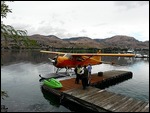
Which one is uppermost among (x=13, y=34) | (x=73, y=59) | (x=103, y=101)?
(x=13, y=34)

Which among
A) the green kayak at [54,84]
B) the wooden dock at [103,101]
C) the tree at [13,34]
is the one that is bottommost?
the wooden dock at [103,101]

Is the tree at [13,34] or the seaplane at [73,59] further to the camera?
the seaplane at [73,59]

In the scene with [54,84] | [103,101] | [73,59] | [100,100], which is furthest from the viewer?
[73,59]

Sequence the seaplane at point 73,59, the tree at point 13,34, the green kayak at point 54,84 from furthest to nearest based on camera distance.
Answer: the seaplane at point 73,59, the green kayak at point 54,84, the tree at point 13,34

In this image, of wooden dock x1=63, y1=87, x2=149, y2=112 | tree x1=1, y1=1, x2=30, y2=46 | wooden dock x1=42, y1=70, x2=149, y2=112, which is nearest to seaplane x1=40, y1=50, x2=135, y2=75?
wooden dock x1=42, y1=70, x2=149, y2=112

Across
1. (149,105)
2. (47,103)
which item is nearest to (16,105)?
(47,103)

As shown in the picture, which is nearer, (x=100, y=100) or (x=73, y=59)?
(x=100, y=100)

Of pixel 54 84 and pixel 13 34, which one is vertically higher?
pixel 13 34

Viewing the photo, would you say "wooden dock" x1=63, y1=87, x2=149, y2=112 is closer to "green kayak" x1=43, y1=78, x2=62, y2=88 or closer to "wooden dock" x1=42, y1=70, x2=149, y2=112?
"wooden dock" x1=42, y1=70, x2=149, y2=112

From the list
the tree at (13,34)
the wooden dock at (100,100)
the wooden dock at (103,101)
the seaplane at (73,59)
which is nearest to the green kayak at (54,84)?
the wooden dock at (100,100)

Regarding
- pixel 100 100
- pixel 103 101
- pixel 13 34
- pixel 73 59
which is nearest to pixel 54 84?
pixel 100 100

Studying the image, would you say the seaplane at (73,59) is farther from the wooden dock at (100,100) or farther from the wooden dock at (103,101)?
the wooden dock at (103,101)

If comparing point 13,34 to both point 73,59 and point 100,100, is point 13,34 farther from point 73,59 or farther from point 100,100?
point 73,59

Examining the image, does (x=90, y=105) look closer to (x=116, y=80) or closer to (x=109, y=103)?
(x=109, y=103)
